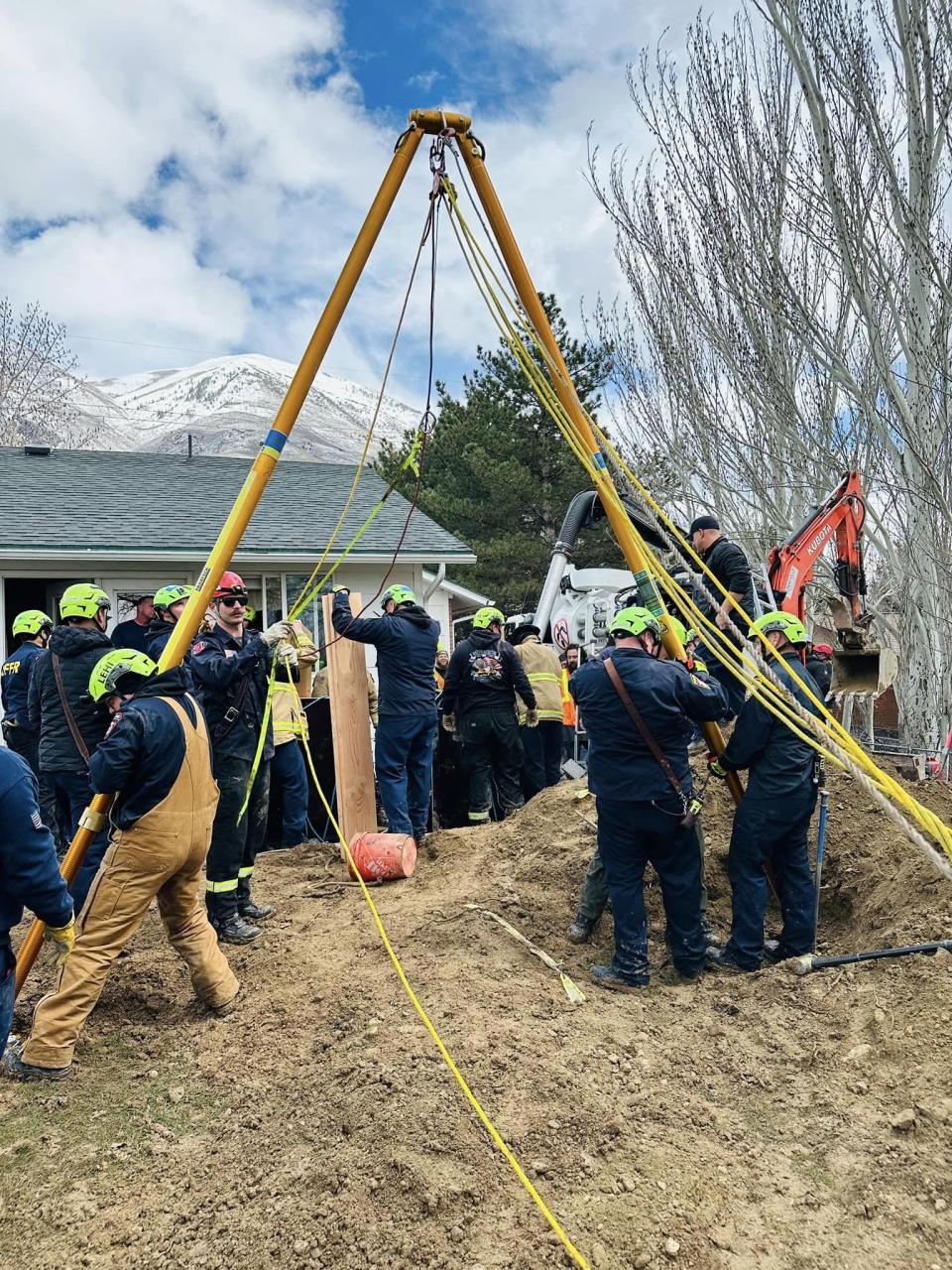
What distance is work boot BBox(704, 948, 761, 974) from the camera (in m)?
5.04

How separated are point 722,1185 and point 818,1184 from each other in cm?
33

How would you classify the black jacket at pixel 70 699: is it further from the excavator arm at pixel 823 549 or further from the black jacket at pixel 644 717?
the excavator arm at pixel 823 549

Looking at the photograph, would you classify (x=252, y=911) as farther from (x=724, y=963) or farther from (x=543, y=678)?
(x=543, y=678)

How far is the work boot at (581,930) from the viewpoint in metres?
5.47

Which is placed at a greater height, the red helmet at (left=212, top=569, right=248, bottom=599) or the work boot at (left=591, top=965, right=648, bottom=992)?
the red helmet at (left=212, top=569, right=248, bottom=599)

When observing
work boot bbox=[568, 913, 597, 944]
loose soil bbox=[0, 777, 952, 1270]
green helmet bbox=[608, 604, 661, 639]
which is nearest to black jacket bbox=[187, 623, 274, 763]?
loose soil bbox=[0, 777, 952, 1270]

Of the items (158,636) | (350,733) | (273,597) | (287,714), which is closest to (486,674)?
(350,733)

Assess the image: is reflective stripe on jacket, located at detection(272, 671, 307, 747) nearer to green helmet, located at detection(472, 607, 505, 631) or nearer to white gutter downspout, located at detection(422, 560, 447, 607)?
green helmet, located at detection(472, 607, 505, 631)

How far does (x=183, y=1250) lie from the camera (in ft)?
9.12

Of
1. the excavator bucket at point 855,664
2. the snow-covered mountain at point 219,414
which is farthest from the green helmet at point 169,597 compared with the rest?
the snow-covered mountain at point 219,414

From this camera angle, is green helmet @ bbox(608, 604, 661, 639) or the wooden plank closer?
green helmet @ bbox(608, 604, 661, 639)

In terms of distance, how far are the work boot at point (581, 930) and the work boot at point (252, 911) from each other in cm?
200

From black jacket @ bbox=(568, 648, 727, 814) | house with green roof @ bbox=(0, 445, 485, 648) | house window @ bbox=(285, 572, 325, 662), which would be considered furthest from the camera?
house window @ bbox=(285, 572, 325, 662)

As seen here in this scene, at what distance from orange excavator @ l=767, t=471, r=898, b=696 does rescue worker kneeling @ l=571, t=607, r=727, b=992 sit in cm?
261
